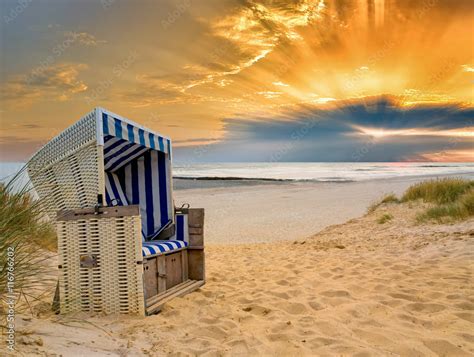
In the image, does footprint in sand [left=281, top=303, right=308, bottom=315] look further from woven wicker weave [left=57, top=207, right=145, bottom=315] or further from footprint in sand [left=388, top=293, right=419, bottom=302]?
woven wicker weave [left=57, top=207, right=145, bottom=315]

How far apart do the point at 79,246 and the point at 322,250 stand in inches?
196

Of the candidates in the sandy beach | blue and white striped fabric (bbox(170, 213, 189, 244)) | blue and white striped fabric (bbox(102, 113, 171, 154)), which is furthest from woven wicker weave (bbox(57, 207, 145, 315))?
blue and white striped fabric (bbox(170, 213, 189, 244))

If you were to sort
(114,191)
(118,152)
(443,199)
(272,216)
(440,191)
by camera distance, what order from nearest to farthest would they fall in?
(118,152) < (114,191) < (443,199) < (440,191) < (272,216)

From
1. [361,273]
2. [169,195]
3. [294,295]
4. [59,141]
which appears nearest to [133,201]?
[169,195]

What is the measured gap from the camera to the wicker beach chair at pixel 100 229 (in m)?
3.95

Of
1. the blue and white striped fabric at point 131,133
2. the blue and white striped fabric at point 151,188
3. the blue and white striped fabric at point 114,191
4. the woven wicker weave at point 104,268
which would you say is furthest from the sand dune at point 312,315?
the blue and white striped fabric at point 131,133

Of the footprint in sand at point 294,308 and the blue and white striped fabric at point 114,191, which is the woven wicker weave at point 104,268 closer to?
the blue and white striped fabric at point 114,191

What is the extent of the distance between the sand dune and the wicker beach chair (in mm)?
272

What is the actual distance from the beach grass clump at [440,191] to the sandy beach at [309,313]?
384 centimetres

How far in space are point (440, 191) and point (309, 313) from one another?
910 cm

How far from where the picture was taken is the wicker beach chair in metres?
3.95

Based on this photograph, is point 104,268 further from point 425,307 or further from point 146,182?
point 425,307

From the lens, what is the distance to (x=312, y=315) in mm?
3984

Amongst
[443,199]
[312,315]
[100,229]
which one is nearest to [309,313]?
[312,315]
